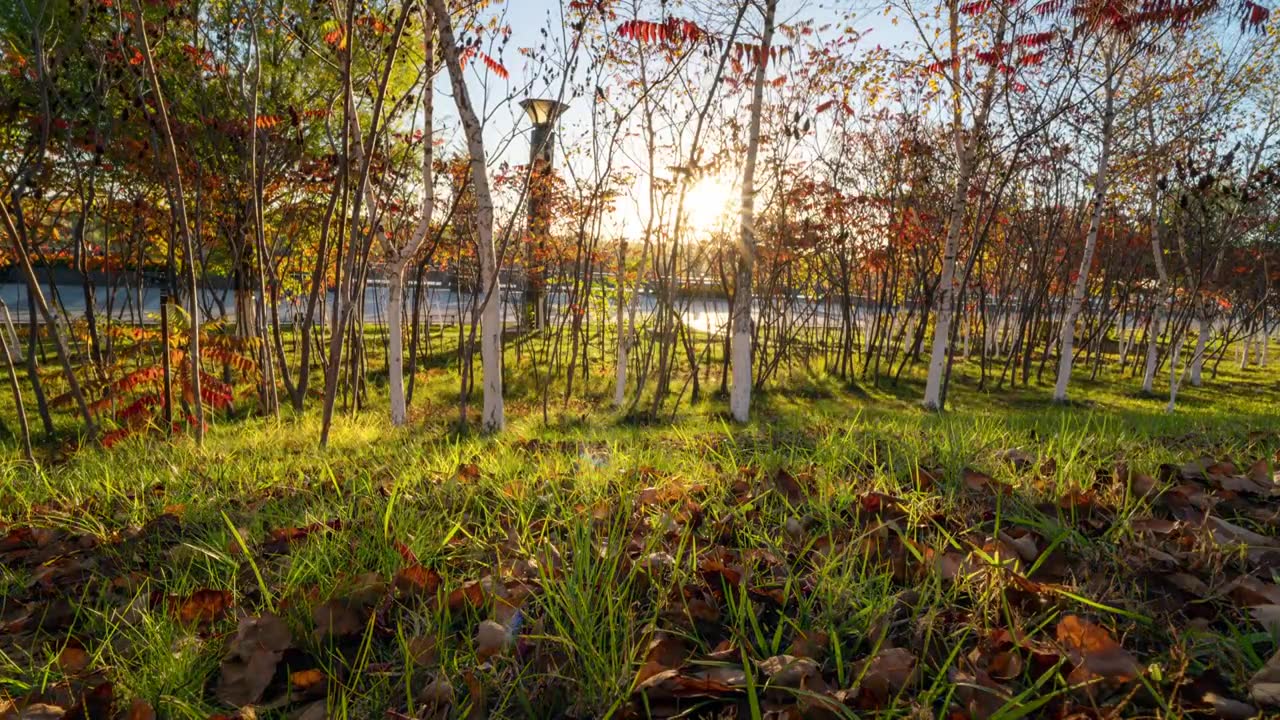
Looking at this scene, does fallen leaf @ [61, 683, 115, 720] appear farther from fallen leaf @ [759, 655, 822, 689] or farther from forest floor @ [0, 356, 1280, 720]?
fallen leaf @ [759, 655, 822, 689]

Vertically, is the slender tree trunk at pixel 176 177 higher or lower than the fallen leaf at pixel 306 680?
higher

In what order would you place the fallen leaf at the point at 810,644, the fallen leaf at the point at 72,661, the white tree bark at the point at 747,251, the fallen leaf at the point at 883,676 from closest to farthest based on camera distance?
the fallen leaf at the point at 883,676 < the fallen leaf at the point at 810,644 < the fallen leaf at the point at 72,661 < the white tree bark at the point at 747,251

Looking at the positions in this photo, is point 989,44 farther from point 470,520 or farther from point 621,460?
point 470,520

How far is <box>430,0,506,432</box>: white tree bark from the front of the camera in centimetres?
474

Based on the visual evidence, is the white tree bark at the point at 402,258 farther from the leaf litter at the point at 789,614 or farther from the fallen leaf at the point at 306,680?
the fallen leaf at the point at 306,680

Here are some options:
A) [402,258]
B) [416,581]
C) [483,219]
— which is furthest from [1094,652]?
[402,258]

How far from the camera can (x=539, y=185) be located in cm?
854

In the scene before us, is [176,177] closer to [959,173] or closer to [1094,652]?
[1094,652]

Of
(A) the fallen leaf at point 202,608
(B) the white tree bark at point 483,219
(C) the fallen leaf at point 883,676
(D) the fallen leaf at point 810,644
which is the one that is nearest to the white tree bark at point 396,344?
(B) the white tree bark at point 483,219

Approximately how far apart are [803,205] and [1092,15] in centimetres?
397

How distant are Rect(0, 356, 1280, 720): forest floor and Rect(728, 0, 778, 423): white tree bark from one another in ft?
17.1

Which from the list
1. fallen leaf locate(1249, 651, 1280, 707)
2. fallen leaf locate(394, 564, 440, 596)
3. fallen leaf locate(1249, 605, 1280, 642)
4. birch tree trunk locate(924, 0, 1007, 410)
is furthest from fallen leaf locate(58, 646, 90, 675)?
birch tree trunk locate(924, 0, 1007, 410)

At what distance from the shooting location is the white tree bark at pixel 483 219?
4742 mm

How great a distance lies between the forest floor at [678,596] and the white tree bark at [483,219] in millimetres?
3147
